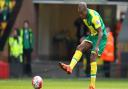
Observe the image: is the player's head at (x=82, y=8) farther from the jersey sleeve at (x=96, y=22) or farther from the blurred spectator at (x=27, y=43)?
the blurred spectator at (x=27, y=43)

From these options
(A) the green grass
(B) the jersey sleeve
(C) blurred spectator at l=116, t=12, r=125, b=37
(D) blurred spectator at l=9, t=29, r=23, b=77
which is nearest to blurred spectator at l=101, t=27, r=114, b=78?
(C) blurred spectator at l=116, t=12, r=125, b=37

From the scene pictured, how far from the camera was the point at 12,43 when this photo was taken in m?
29.8

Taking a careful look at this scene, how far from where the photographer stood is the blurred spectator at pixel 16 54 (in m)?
29.0

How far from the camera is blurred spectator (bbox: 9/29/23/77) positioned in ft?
95.2

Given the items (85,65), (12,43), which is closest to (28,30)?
(12,43)

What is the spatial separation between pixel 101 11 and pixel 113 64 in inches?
167

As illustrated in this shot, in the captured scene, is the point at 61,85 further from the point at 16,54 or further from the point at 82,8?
the point at 16,54

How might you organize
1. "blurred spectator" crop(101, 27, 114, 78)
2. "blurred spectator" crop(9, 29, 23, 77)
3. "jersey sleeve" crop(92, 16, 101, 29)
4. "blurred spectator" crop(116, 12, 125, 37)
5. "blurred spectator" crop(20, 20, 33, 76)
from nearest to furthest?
"jersey sleeve" crop(92, 16, 101, 29) < "blurred spectator" crop(101, 27, 114, 78) < "blurred spectator" crop(9, 29, 23, 77) < "blurred spectator" crop(20, 20, 33, 76) < "blurred spectator" crop(116, 12, 125, 37)

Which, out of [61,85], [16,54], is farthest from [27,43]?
[61,85]

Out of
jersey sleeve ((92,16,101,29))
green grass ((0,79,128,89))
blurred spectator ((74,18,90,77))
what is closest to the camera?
jersey sleeve ((92,16,101,29))

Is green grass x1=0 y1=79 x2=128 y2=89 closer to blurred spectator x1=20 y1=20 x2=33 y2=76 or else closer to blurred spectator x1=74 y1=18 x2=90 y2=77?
blurred spectator x1=74 y1=18 x2=90 y2=77

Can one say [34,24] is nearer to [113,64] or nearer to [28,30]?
[28,30]

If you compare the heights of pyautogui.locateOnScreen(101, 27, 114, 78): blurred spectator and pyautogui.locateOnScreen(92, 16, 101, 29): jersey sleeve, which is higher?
pyautogui.locateOnScreen(92, 16, 101, 29): jersey sleeve

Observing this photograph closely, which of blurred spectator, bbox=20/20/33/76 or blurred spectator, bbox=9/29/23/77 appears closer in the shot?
blurred spectator, bbox=9/29/23/77
